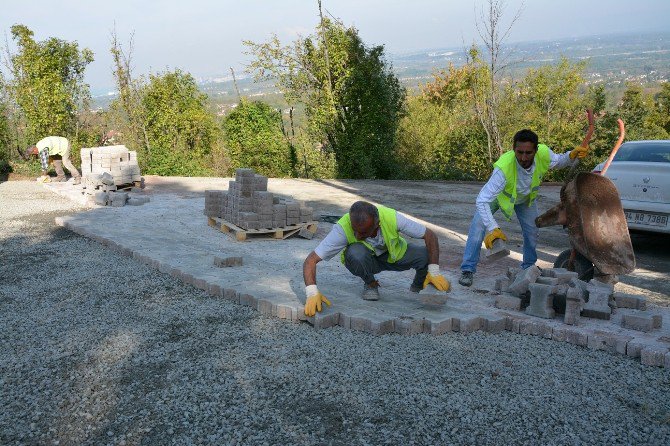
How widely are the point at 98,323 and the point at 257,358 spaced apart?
1.82 meters

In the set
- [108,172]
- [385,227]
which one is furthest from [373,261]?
[108,172]

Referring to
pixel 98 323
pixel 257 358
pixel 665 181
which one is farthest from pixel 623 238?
pixel 98 323

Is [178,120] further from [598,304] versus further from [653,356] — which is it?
[653,356]

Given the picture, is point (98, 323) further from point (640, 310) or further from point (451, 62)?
point (451, 62)

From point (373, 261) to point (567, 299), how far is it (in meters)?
1.70

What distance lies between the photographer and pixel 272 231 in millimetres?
9172

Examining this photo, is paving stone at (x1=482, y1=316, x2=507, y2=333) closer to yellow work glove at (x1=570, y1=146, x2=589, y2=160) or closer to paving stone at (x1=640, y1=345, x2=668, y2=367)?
paving stone at (x1=640, y1=345, x2=668, y2=367)

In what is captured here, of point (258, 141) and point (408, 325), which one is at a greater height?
point (258, 141)

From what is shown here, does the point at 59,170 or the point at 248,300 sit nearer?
the point at 248,300

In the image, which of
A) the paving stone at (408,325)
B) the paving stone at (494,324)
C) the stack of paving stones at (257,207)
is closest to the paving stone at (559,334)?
the paving stone at (494,324)

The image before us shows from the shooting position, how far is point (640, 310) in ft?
17.6

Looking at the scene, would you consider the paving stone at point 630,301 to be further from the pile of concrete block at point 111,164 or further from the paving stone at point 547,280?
the pile of concrete block at point 111,164

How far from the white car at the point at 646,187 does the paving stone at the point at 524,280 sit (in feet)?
8.57

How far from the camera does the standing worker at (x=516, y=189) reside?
5.82 m
